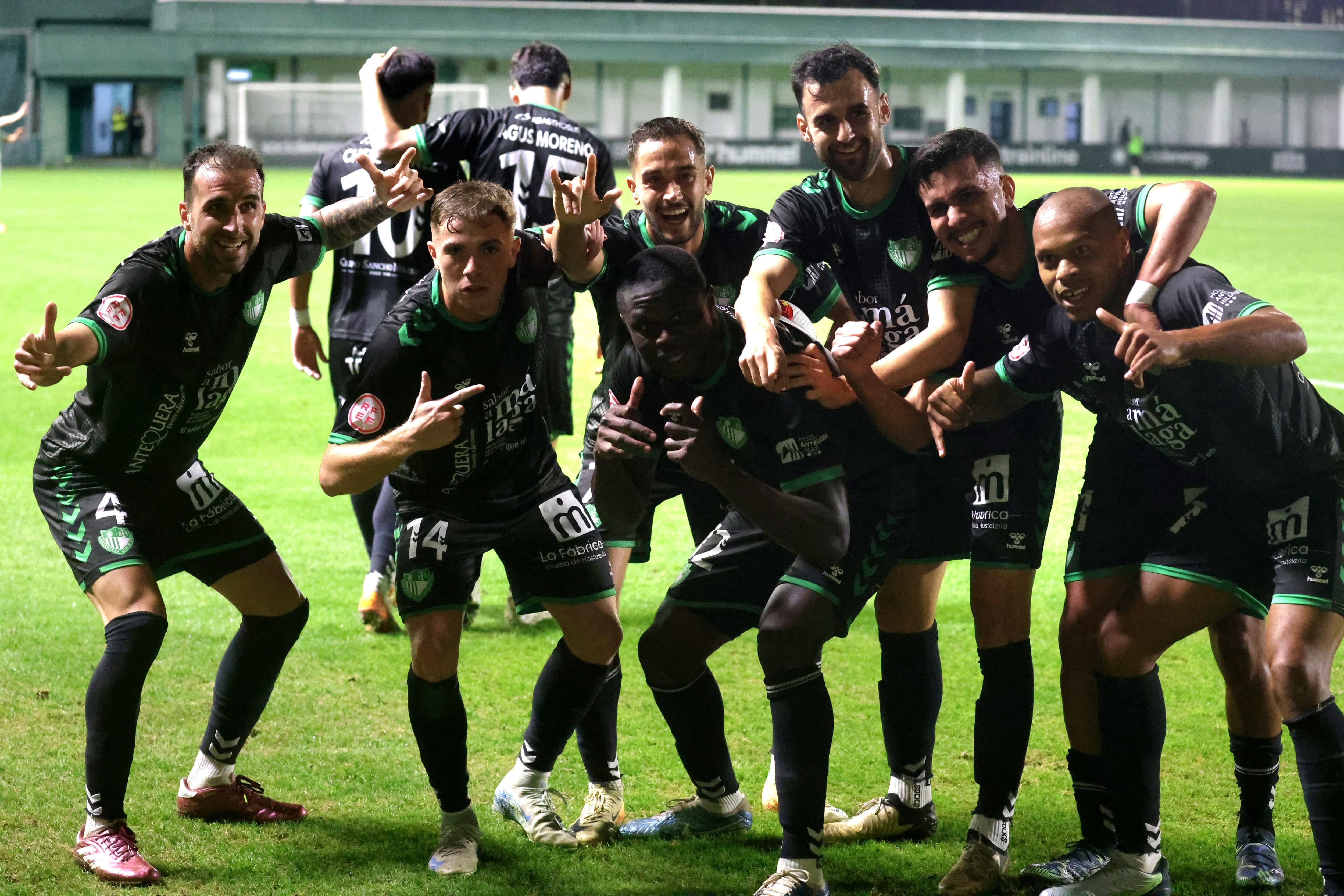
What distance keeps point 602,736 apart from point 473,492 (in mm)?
958

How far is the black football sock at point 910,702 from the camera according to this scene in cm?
471

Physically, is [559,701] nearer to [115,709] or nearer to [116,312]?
[115,709]

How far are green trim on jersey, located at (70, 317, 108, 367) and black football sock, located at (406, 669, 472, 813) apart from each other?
134 centimetres

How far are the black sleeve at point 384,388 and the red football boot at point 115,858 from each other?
1.35 metres

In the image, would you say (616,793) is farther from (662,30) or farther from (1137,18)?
(1137,18)

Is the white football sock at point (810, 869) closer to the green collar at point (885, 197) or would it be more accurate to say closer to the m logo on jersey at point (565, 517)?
the m logo on jersey at point (565, 517)

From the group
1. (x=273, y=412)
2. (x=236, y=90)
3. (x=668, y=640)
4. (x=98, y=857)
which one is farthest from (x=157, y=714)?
(x=236, y=90)

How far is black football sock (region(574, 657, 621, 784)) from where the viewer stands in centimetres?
475

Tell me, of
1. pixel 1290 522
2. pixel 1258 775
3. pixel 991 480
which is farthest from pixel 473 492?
pixel 1258 775

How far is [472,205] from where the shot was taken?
422 cm

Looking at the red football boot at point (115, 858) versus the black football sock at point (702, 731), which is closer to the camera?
the red football boot at point (115, 858)

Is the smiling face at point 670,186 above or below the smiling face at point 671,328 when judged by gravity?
above

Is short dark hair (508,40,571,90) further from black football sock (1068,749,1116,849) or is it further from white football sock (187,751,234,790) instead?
black football sock (1068,749,1116,849)

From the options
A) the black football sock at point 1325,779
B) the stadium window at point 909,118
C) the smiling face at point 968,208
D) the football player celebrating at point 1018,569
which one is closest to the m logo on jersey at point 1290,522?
the football player celebrating at point 1018,569
